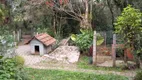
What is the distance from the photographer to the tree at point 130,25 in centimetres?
758

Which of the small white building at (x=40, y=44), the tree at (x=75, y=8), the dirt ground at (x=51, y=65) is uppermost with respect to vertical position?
the tree at (x=75, y=8)

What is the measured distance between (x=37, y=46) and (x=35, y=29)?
490cm

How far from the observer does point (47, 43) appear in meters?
11.4

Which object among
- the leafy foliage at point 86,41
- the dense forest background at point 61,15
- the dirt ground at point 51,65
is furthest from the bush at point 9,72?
the dense forest background at point 61,15

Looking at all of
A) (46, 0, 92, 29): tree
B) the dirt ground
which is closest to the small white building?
the dirt ground

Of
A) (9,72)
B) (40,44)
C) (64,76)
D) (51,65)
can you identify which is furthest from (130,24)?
(40,44)

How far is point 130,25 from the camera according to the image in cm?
771

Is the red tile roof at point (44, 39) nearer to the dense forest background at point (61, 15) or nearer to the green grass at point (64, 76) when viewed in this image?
the dense forest background at point (61, 15)

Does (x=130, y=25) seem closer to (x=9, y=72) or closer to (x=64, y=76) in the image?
(x=64, y=76)

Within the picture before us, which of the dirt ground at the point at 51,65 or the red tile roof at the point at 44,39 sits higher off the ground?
the red tile roof at the point at 44,39

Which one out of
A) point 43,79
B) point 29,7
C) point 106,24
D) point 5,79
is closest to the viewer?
point 5,79

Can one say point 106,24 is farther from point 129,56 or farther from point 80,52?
point 129,56

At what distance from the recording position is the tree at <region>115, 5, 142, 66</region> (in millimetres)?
7578

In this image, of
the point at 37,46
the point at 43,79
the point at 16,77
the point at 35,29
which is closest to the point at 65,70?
the point at 43,79
